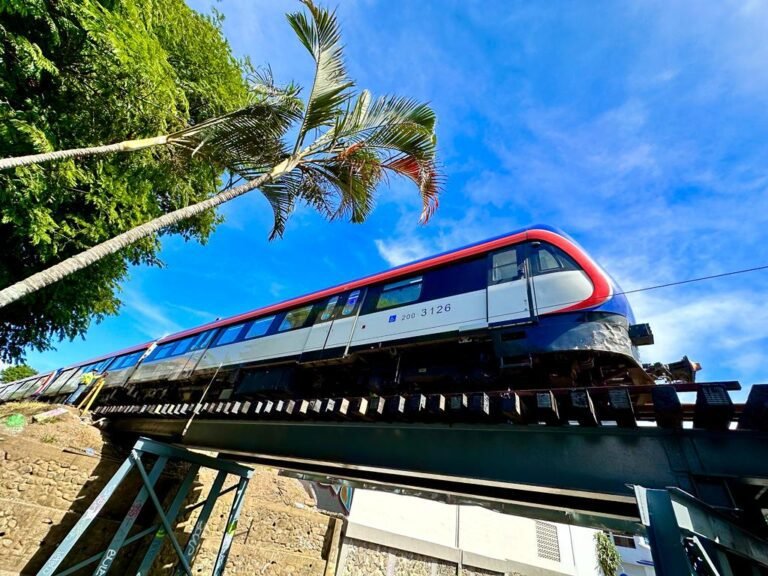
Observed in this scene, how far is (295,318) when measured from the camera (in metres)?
6.63

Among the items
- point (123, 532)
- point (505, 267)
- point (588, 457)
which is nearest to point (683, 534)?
point (588, 457)

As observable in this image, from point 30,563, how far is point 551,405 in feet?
31.7

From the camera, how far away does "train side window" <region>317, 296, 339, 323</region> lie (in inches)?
231

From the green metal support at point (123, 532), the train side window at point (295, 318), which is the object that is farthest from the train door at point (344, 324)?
the green metal support at point (123, 532)

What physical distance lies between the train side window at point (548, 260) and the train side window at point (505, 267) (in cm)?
18

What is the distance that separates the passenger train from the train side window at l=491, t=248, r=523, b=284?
0.02 meters

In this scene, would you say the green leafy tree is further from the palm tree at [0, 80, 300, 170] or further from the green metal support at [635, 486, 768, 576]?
the green metal support at [635, 486, 768, 576]

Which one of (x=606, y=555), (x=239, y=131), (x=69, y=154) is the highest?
(x=239, y=131)

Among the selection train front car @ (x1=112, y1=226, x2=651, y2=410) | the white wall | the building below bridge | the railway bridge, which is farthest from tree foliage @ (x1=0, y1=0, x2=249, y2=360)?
the white wall

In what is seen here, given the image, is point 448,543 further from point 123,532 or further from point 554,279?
point 554,279

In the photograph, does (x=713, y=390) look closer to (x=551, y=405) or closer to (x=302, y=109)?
(x=551, y=405)

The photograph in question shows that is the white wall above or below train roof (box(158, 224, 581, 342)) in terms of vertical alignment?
below

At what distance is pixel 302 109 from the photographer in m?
4.58

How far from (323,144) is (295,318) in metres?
3.36
